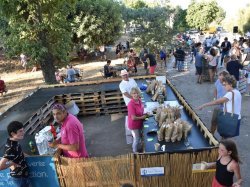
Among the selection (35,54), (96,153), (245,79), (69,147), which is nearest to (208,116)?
(245,79)

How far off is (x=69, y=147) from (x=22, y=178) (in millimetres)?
1062

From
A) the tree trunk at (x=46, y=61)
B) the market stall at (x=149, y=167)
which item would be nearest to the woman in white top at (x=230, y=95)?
the market stall at (x=149, y=167)

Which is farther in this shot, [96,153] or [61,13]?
[61,13]

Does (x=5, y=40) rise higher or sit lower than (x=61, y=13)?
lower

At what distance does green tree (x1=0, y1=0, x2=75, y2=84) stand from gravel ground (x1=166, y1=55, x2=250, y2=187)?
19.2 ft

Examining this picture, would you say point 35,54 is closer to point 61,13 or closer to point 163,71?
point 61,13

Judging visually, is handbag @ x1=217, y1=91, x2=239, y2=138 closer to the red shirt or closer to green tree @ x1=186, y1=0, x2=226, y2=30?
the red shirt

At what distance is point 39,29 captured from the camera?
12562 millimetres

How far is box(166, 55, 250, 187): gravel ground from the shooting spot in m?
6.50

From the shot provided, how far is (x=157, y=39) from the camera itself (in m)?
18.1

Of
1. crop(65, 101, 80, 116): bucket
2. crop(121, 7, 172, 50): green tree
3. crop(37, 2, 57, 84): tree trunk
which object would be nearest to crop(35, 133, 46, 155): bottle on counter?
crop(65, 101, 80, 116): bucket

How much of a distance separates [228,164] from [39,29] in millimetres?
10783

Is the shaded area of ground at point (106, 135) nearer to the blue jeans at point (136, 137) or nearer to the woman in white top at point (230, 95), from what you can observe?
Result: the blue jeans at point (136, 137)

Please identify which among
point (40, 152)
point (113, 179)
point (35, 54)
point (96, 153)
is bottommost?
point (96, 153)
